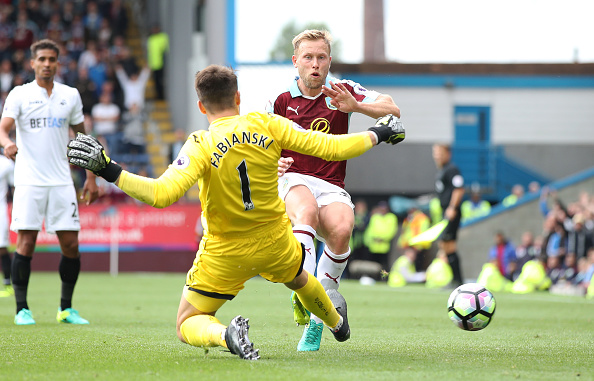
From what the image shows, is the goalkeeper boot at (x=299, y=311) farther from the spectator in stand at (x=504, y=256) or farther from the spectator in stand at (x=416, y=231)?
the spectator in stand at (x=416, y=231)

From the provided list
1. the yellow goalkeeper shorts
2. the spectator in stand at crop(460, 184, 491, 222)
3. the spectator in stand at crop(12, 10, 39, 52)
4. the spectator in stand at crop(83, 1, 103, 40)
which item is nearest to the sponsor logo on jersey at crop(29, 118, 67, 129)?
the yellow goalkeeper shorts

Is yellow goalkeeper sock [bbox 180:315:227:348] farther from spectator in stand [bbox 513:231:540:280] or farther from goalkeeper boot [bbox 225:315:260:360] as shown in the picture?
spectator in stand [bbox 513:231:540:280]

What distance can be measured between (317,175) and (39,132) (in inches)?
118

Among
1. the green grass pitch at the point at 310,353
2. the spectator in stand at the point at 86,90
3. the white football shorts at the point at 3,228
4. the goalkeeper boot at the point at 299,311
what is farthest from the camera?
the spectator in stand at the point at 86,90

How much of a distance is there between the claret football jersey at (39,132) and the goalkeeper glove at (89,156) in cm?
353

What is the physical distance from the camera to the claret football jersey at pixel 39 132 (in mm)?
7633

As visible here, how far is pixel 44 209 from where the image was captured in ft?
25.1

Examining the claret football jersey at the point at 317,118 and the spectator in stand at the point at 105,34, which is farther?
the spectator in stand at the point at 105,34

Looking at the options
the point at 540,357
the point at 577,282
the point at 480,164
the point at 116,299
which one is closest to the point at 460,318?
the point at 540,357

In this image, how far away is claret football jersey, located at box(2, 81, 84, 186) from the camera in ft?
25.0

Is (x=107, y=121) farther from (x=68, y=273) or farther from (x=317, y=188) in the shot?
(x=317, y=188)

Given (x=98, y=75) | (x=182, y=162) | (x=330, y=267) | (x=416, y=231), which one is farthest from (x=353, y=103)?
(x=98, y=75)

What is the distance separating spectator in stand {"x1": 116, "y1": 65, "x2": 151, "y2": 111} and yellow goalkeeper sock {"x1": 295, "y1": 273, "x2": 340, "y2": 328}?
1890cm

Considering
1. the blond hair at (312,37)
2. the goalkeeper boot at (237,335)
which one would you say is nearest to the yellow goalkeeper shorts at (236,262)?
the goalkeeper boot at (237,335)
